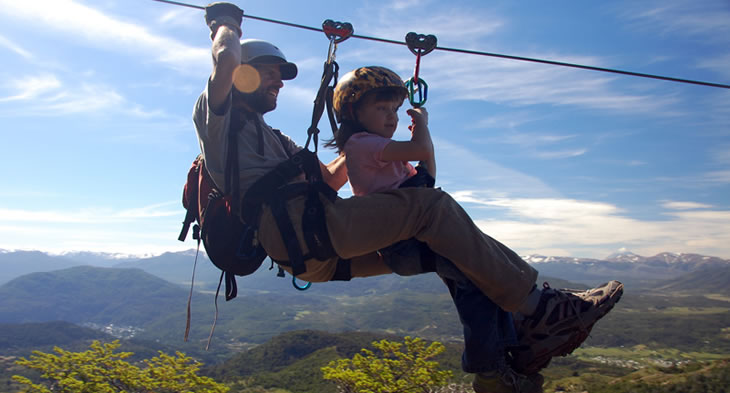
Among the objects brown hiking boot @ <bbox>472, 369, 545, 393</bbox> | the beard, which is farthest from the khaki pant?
the beard

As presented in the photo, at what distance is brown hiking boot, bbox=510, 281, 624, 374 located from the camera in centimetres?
321

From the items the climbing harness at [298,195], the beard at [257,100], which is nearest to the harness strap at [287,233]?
the climbing harness at [298,195]

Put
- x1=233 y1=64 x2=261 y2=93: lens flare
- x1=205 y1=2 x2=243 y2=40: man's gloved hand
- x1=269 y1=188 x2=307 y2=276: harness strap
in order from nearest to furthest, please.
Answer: x1=269 y1=188 x2=307 y2=276: harness strap < x1=205 y1=2 x2=243 y2=40: man's gloved hand < x1=233 y1=64 x2=261 y2=93: lens flare

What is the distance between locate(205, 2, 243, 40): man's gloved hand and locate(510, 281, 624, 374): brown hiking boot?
9.84 ft

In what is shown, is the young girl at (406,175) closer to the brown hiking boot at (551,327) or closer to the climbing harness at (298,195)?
the brown hiking boot at (551,327)

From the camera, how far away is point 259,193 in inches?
128

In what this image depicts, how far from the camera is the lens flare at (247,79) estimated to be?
3676 millimetres

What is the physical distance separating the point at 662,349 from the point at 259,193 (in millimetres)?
A: 205065

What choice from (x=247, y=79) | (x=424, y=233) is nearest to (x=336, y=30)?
(x=247, y=79)

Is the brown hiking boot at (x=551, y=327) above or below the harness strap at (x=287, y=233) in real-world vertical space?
below

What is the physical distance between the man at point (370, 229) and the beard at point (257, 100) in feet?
0.92

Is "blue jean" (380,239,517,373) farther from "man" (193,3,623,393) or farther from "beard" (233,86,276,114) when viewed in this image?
"beard" (233,86,276,114)

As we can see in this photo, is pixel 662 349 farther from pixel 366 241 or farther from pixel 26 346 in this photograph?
pixel 26 346

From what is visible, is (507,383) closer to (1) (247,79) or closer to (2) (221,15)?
(1) (247,79)
